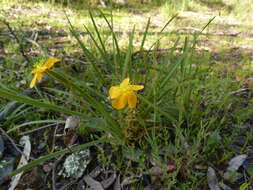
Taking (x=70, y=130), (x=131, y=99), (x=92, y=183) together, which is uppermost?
(x=131, y=99)

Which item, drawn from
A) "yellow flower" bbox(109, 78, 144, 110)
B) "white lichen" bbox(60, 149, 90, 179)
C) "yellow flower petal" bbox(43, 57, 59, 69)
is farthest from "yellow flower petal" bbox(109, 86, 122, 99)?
"white lichen" bbox(60, 149, 90, 179)

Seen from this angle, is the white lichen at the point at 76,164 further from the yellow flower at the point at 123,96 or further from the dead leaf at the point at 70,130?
the yellow flower at the point at 123,96

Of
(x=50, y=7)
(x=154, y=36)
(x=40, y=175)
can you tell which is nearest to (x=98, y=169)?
(x=40, y=175)

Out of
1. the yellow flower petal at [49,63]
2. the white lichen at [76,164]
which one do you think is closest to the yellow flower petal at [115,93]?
the yellow flower petal at [49,63]

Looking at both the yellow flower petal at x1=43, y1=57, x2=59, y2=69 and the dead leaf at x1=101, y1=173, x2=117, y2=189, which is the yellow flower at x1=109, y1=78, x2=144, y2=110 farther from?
the dead leaf at x1=101, y1=173, x2=117, y2=189

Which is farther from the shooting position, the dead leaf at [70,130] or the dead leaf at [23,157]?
the dead leaf at [70,130]

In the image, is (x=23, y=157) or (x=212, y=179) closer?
(x=212, y=179)

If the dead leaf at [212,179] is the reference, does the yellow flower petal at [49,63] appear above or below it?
above

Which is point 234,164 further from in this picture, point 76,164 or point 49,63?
point 49,63

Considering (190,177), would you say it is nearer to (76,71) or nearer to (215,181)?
(215,181)

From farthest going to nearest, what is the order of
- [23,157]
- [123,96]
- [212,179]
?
[23,157]
[212,179]
[123,96]

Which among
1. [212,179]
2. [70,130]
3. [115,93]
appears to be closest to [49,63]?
[115,93]

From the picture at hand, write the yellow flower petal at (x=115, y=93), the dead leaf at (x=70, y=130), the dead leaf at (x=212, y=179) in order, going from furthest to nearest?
the dead leaf at (x=70, y=130) < the dead leaf at (x=212, y=179) < the yellow flower petal at (x=115, y=93)
